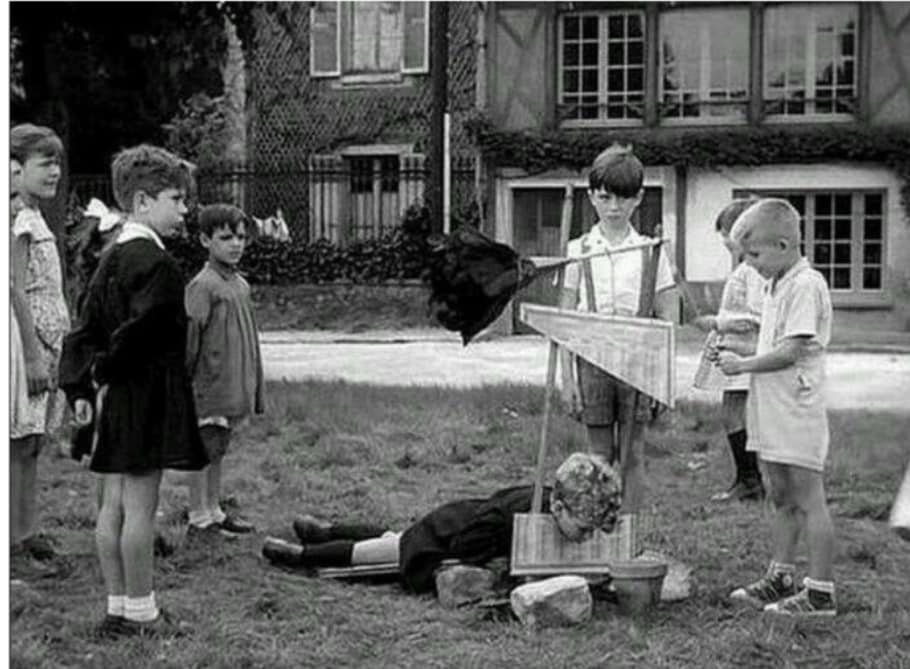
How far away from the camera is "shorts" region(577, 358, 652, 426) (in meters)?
5.19

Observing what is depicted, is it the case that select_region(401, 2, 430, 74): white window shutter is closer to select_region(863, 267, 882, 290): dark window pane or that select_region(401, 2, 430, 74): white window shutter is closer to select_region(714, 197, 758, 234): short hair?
select_region(863, 267, 882, 290): dark window pane

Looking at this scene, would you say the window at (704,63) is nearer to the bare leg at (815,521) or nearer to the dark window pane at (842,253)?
the dark window pane at (842,253)

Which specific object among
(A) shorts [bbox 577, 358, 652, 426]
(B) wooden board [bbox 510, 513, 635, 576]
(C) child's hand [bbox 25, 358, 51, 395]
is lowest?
(B) wooden board [bbox 510, 513, 635, 576]

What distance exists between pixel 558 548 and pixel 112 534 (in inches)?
51.3

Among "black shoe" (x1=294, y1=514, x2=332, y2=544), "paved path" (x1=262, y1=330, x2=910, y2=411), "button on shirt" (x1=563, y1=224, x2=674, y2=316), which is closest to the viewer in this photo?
"button on shirt" (x1=563, y1=224, x2=674, y2=316)

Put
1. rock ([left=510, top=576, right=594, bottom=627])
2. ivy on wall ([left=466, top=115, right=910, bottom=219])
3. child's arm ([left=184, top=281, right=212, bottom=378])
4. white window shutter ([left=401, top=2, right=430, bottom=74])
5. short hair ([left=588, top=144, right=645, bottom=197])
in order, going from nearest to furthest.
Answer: rock ([left=510, top=576, right=594, bottom=627]) < short hair ([left=588, top=144, right=645, bottom=197]) < child's arm ([left=184, top=281, right=212, bottom=378]) < ivy on wall ([left=466, top=115, right=910, bottom=219]) < white window shutter ([left=401, top=2, right=430, bottom=74])

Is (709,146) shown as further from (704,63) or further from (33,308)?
(33,308)

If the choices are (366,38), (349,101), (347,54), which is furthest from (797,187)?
(347,54)

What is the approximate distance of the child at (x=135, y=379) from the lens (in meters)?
4.20

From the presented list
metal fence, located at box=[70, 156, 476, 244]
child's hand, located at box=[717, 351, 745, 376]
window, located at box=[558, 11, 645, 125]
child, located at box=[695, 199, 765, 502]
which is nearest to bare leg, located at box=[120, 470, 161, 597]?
child's hand, located at box=[717, 351, 745, 376]

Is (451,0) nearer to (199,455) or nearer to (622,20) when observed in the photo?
(622,20)

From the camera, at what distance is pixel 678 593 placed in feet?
15.7

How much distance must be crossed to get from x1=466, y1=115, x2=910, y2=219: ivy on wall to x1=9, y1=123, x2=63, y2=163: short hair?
656 inches

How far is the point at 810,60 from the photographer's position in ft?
71.6
